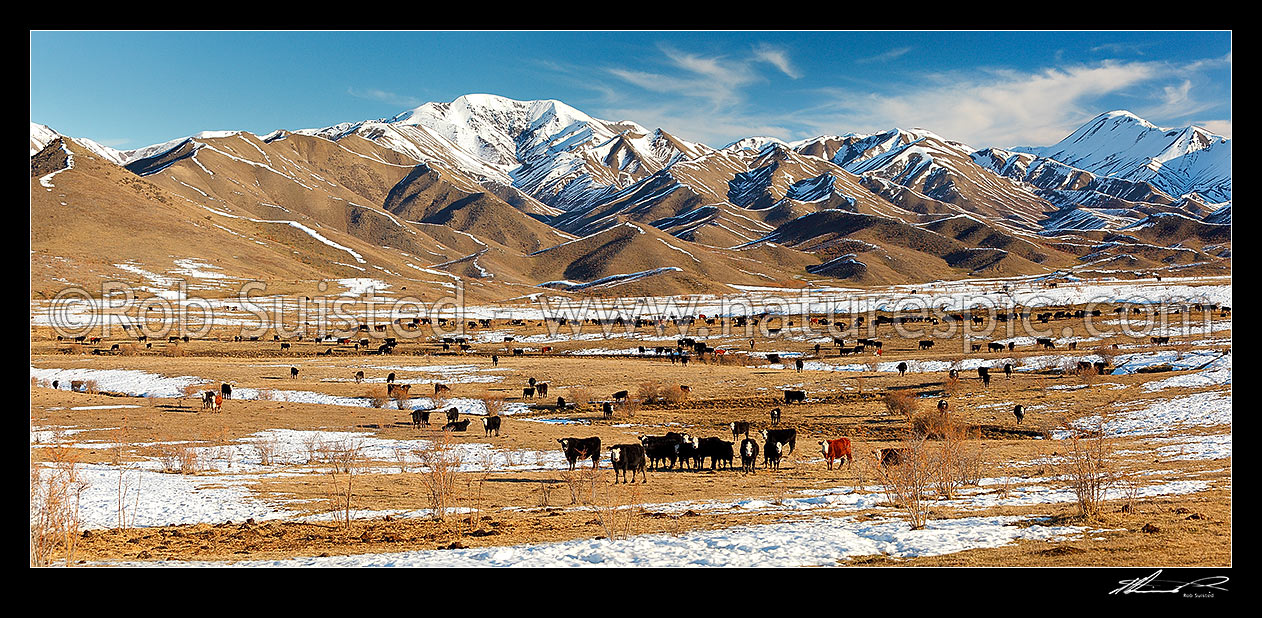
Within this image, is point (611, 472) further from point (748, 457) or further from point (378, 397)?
point (378, 397)

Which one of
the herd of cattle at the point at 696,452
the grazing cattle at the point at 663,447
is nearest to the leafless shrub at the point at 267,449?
the herd of cattle at the point at 696,452

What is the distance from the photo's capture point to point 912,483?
38.5ft

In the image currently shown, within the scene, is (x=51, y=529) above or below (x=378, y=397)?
above

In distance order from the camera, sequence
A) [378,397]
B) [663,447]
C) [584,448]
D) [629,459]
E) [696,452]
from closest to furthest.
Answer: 1. [629,459]
2. [584,448]
3. [696,452]
4. [663,447]
5. [378,397]

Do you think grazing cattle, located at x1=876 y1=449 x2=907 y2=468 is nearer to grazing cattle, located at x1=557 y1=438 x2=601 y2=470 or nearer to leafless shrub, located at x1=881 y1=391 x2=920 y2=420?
grazing cattle, located at x1=557 y1=438 x2=601 y2=470

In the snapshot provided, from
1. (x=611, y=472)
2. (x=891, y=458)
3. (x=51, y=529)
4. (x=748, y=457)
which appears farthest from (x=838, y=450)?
(x=51, y=529)

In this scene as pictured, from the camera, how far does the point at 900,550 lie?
1026 cm
